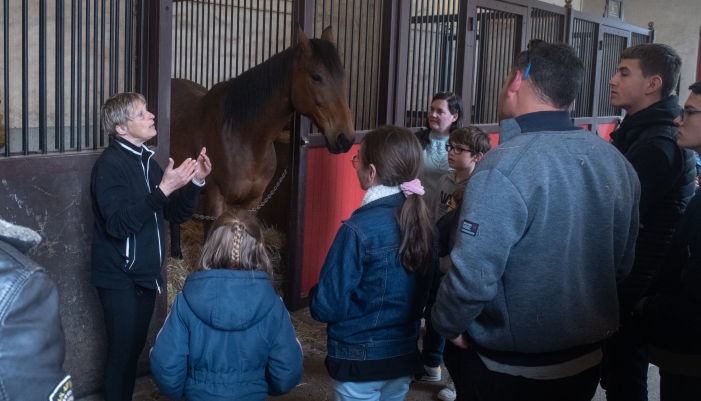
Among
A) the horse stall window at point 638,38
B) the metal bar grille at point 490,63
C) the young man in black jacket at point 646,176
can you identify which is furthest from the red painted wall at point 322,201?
the horse stall window at point 638,38

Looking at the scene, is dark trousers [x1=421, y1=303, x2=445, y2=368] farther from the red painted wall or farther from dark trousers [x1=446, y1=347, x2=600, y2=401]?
the red painted wall

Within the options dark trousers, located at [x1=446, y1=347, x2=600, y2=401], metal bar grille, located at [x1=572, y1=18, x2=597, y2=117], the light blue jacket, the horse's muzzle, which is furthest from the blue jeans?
metal bar grille, located at [x1=572, y1=18, x2=597, y2=117]

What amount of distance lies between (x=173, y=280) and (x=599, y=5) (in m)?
9.35

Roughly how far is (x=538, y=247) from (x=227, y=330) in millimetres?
813

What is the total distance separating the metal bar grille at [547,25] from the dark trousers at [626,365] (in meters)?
4.21

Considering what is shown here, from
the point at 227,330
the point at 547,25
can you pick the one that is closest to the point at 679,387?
the point at 227,330

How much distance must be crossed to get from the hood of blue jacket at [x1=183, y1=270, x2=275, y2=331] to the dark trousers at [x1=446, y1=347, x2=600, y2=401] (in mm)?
575

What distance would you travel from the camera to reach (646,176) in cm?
211

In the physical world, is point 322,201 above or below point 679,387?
above

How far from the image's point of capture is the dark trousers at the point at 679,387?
155 cm

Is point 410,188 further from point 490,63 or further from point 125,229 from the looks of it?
point 490,63

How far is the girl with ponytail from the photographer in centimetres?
176

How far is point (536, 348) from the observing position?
4.84ft

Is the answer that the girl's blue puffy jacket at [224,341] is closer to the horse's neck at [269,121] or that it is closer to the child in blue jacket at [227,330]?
the child in blue jacket at [227,330]
